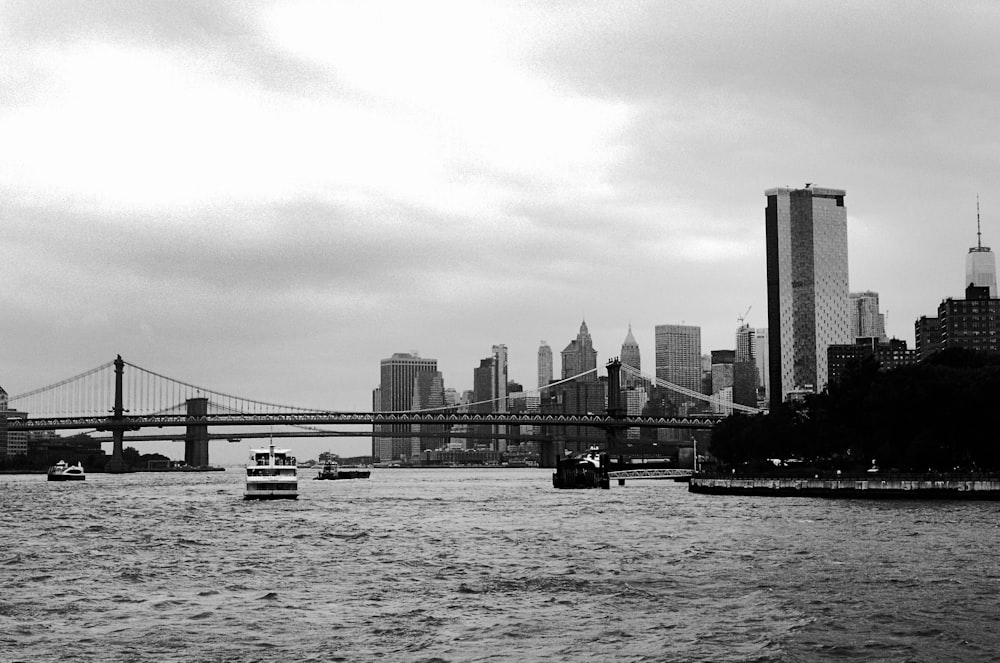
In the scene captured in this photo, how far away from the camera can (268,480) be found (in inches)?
3511

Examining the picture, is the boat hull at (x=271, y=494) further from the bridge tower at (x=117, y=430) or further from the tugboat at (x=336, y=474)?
the bridge tower at (x=117, y=430)

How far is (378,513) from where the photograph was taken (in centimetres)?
7138

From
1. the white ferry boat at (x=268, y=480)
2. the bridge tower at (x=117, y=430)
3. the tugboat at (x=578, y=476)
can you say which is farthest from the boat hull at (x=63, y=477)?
the white ferry boat at (x=268, y=480)

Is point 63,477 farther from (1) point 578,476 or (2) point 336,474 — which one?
(1) point 578,476

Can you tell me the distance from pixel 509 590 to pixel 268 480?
5810 centimetres

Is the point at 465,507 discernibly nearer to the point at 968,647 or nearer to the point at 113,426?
the point at 968,647

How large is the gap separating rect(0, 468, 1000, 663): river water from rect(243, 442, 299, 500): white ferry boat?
2607cm

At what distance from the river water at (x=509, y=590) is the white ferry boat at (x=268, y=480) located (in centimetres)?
2607

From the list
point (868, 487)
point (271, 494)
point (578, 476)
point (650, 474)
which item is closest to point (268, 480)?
point (271, 494)

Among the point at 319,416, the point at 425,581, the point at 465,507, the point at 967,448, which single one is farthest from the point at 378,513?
the point at 319,416

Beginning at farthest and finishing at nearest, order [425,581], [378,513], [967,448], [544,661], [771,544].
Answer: [967,448] → [378,513] → [771,544] → [425,581] → [544,661]

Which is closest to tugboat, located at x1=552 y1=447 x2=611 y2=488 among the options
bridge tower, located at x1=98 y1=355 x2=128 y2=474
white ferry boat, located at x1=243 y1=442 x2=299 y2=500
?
white ferry boat, located at x1=243 y1=442 x2=299 y2=500

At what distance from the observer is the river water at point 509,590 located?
25.1m

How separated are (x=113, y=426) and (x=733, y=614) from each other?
161374 millimetres
